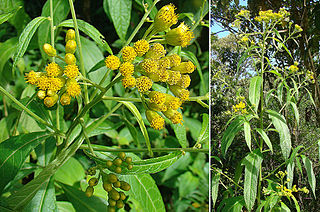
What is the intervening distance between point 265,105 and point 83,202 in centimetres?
58

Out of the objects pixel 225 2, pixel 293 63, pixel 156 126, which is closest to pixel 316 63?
pixel 293 63

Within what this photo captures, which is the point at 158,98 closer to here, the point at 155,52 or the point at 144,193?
the point at 155,52

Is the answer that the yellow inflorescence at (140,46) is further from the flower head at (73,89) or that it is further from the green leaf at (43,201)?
the green leaf at (43,201)

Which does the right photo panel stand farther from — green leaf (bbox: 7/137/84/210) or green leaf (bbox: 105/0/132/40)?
green leaf (bbox: 7/137/84/210)

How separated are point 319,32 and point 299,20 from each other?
6cm

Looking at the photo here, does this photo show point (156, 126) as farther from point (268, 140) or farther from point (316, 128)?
point (316, 128)

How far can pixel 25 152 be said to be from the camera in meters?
0.64

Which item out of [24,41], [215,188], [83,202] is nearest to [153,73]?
[24,41]

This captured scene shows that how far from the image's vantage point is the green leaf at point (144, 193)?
633mm

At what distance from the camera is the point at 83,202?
697 mm

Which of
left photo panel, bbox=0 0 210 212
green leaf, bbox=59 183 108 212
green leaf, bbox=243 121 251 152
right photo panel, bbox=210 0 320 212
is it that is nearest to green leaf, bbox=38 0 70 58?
left photo panel, bbox=0 0 210 212

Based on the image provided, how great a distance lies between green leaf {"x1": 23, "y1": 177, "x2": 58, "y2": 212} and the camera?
2.01ft

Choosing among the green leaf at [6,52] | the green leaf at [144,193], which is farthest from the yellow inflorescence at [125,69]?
the green leaf at [6,52]

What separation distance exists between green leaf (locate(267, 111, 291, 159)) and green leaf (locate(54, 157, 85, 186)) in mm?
562
